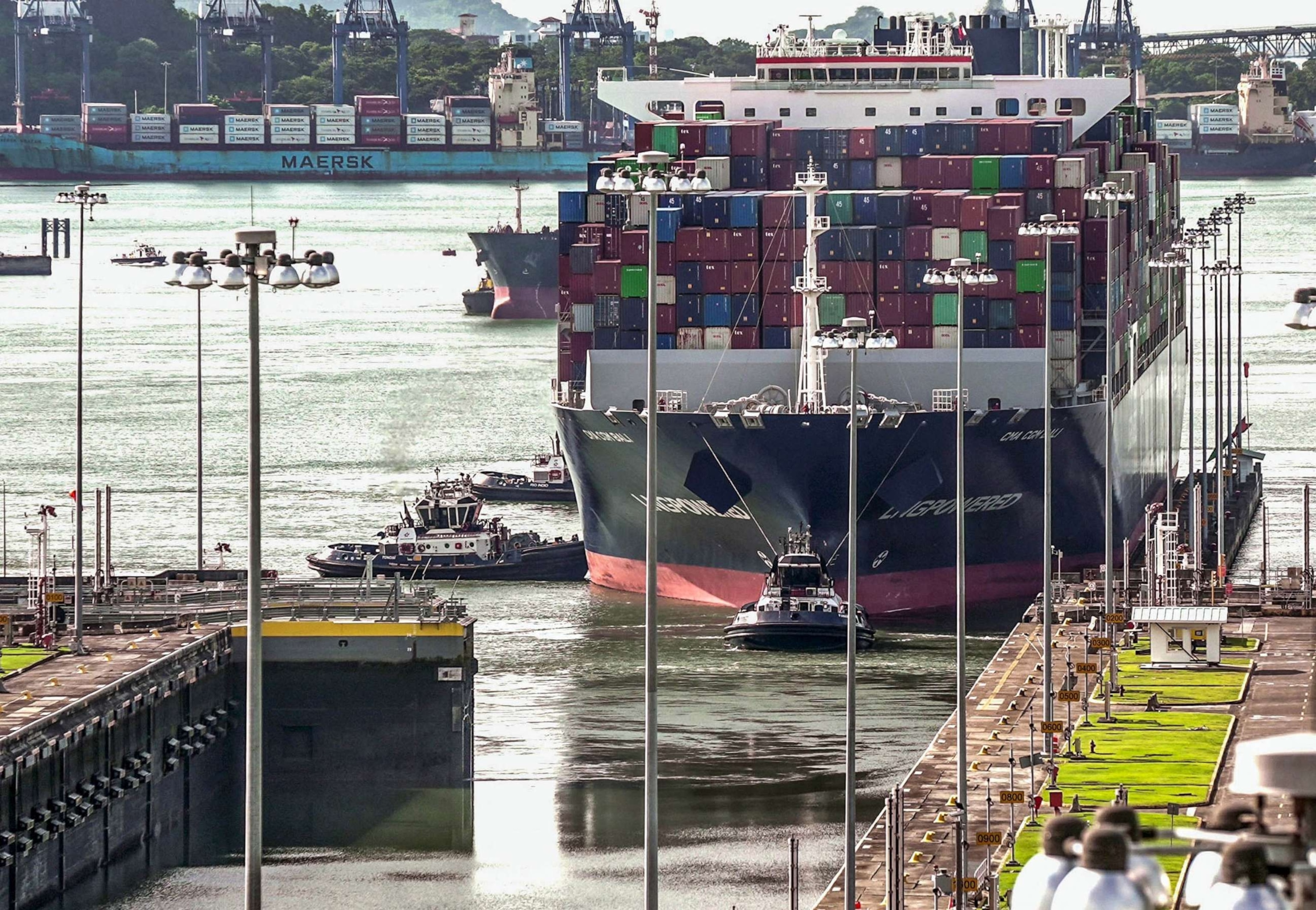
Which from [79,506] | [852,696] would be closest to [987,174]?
[79,506]

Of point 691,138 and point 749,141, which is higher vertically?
point 691,138

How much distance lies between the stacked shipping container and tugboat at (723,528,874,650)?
30.4ft

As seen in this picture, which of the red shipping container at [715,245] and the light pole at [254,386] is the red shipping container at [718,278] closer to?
the red shipping container at [715,245]

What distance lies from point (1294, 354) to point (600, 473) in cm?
8155

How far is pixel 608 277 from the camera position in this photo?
77.8 metres

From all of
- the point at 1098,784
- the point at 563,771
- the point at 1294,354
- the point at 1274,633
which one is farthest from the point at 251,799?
the point at 1294,354

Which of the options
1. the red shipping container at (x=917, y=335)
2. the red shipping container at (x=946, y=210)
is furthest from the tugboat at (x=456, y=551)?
the red shipping container at (x=946, y=210)

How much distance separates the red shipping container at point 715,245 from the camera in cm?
7688

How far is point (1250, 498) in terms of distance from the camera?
308ft

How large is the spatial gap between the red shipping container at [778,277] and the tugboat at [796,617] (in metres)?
11.8

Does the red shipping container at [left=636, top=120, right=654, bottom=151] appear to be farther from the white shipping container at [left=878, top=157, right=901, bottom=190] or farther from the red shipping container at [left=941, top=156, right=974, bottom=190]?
the red shipping container at [left=941, top=156, right=974, bottom=190]

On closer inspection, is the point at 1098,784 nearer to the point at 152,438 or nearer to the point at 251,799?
the point at 251,799

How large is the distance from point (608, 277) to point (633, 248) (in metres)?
1.31

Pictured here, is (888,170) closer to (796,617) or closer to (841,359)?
(841,359)
